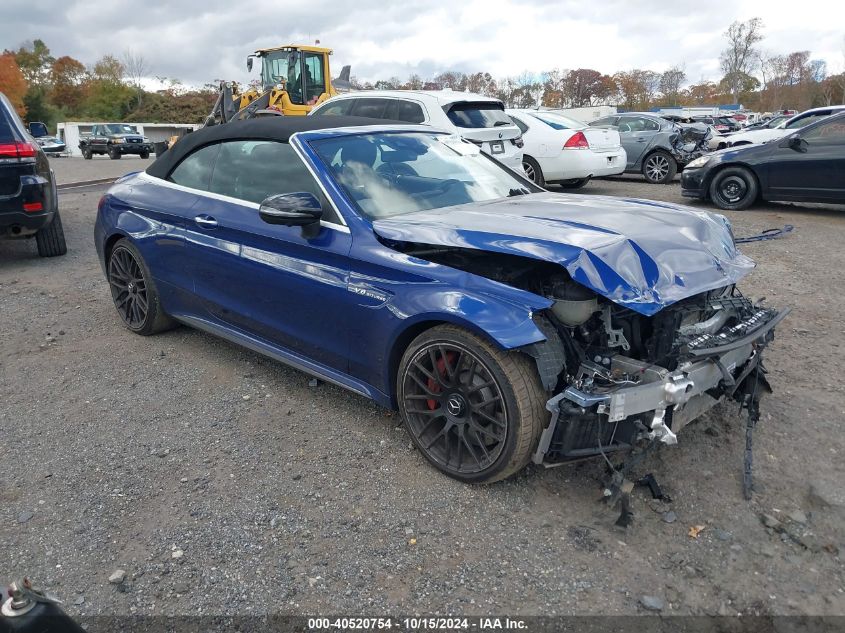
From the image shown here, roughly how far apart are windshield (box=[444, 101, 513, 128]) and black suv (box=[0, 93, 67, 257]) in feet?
17.0

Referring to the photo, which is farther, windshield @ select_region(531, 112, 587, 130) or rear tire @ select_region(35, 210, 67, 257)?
windshield @ select_region(531, 112, 587, 130)

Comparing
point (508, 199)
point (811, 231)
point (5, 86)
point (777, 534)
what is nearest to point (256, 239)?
point (508, 199)

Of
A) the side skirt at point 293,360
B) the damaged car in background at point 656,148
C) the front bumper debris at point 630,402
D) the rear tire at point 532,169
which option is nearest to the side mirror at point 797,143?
the rear tire at point 532,169

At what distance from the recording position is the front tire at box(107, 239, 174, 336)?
469 cm

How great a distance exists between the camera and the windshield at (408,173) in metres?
3.52

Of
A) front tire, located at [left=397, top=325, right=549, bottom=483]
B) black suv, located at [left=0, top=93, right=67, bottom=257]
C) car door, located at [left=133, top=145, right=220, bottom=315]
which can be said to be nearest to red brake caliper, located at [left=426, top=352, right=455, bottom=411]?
front tire, located at [left=397, top=325, right=549, bottom=483]

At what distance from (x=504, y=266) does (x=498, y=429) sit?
2.42 ft

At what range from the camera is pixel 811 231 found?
8516 millimetres

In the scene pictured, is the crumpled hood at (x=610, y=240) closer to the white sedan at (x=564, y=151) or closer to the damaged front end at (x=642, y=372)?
the damaged front end at (x=642, y=372)

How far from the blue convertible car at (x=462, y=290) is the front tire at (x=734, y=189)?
713 cm

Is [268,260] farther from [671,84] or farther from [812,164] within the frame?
[671,84]

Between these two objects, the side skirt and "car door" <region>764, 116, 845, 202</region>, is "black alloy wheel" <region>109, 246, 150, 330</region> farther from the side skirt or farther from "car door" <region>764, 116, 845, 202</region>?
"car door" <region>764, 116, 845, 202</region>

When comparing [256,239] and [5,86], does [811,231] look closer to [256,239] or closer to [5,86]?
[256,239]

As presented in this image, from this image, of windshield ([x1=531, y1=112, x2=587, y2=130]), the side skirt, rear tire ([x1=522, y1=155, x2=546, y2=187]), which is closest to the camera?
the side skirt
